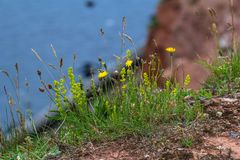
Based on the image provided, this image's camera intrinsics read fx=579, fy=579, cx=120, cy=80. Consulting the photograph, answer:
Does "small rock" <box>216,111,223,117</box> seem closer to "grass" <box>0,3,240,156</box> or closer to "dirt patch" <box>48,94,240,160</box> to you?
"dirt patch" <box>48,94,240,160</box>

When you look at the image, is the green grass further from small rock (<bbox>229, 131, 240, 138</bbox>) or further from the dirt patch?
small rock (<bbox>229, 131, 240, 138</bbox>)

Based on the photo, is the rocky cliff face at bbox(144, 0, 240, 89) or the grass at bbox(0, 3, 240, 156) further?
the rocky cliff face at bbox(144, 0, 240, 89)

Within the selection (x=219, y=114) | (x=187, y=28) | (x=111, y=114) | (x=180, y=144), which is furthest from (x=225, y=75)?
(x=187, y=28)

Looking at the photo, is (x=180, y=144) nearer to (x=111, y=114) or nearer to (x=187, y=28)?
(x=111, y=114)

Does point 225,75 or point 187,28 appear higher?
point 225,75

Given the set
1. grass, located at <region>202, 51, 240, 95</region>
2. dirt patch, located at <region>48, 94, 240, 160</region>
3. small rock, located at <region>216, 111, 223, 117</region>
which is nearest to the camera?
dirt patch, located at <region>48, 94, 240, 160</region>

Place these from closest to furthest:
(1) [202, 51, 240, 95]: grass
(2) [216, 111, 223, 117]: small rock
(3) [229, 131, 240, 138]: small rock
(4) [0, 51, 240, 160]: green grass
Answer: (3) [229, 131, 240, 138]: small rock → (4) [0, 51, 240, 160]: green grass → (2) [216, 111, 223, 117]: small rock → (1) [202, 51, 240, 95]: grass

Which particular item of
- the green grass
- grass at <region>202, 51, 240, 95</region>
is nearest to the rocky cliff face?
grass at <region>202, 51, 240, 95</region>

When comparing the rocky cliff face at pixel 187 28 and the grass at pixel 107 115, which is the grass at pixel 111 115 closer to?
the grass at pixel 107 115

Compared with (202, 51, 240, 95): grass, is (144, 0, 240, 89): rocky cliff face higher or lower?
lower

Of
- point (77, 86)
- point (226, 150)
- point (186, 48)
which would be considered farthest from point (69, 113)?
point (186, 48)

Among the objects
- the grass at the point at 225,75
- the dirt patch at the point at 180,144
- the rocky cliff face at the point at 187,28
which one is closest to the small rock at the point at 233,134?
the dirt patch at the point at 180,144

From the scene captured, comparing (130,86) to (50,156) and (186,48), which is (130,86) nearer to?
(50,156)
